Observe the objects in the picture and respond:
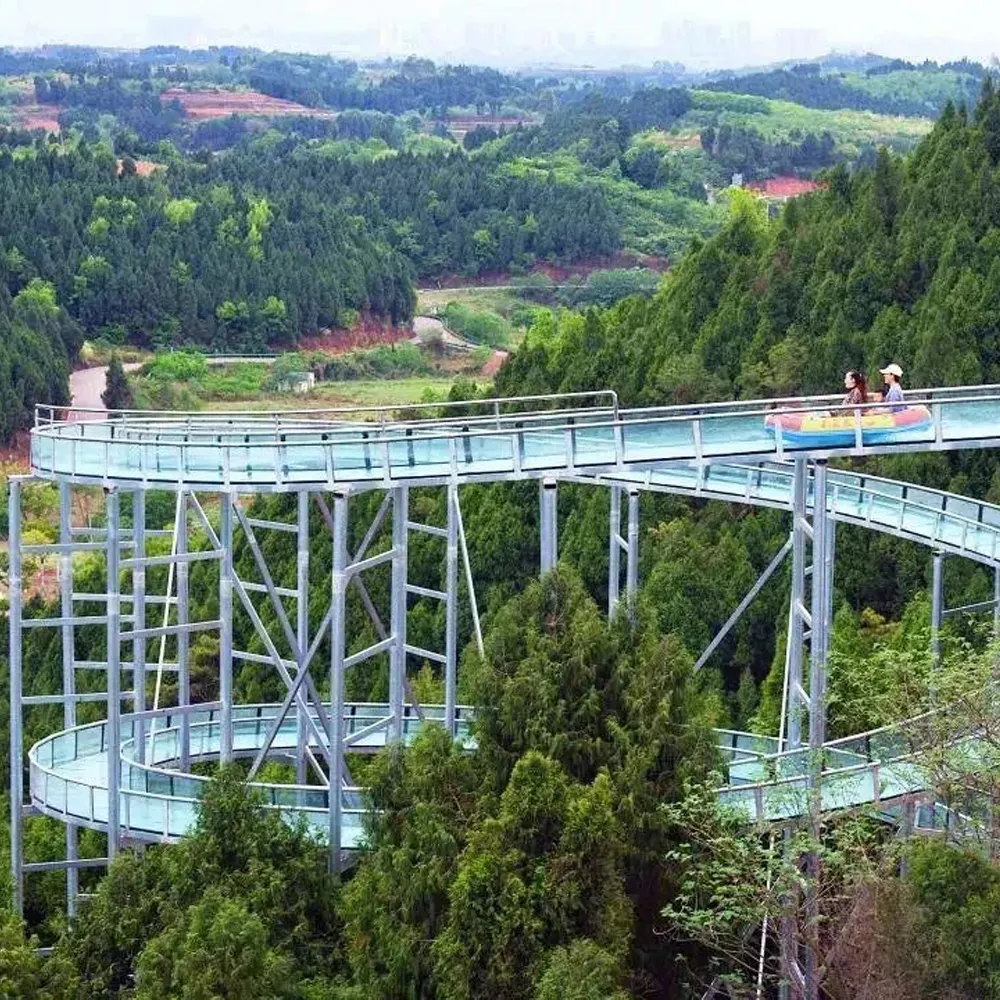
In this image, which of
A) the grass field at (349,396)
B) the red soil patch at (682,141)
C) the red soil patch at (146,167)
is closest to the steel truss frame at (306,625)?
the grass field at (349,396)

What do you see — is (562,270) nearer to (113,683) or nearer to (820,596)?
(113,683)

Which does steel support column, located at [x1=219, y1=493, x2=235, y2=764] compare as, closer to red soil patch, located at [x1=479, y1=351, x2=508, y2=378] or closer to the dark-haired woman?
the dark-haired woman

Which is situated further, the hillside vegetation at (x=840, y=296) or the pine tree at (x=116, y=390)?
the pine tree at (x=116, y=390)

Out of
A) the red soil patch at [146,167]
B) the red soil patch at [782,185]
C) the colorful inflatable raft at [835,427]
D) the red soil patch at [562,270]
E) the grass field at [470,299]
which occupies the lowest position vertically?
the grass field at [470,299]

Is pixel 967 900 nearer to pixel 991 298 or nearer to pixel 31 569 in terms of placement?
pixel 991 298

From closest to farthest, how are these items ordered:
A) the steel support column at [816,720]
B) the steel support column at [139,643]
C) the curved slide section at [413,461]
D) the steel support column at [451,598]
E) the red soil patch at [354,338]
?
the steel support column at [816,720], the curved slide section at [413,461], the steel support column at [451,598], the steel support column at [139,643], the red soil patch at [354,338]

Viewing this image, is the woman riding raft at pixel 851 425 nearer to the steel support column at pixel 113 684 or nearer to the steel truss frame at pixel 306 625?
the steel truss frame at pixel 306 625

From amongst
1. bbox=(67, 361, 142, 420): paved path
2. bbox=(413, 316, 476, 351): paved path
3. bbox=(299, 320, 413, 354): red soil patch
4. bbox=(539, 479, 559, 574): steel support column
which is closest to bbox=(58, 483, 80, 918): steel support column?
bbox=(539, 479, 559, 574): steel support column

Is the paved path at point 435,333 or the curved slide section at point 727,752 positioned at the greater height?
the curved slide section at point 727,752

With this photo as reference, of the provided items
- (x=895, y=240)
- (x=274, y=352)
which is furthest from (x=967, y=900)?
(x=274, y=352)
